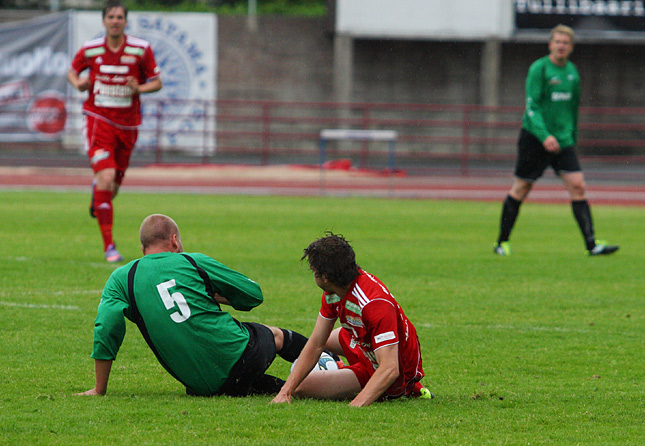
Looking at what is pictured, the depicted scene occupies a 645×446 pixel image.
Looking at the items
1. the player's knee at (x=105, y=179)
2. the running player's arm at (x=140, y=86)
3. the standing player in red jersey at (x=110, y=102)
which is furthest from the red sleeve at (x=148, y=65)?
the player's knee at (x=105, y=179)

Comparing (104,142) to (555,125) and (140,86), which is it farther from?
(555,125)

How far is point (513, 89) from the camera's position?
99.6 ft

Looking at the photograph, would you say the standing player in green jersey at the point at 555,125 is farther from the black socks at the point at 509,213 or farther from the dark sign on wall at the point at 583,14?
the dark sign on wall at the point at 583,14

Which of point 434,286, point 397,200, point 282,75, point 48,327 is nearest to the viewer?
point 48,327

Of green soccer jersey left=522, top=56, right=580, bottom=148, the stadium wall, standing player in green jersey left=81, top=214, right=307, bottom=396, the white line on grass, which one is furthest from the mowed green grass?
the stadium wall

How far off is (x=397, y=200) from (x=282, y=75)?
38.8ft

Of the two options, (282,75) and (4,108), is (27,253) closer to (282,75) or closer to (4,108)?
(4,108)

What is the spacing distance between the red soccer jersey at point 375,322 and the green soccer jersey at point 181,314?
0.42 meters

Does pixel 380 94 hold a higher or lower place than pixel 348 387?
higher

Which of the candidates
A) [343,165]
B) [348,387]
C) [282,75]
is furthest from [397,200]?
[348,387]

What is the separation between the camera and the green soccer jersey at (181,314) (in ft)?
14.1

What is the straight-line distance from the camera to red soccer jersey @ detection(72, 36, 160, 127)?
9414mm

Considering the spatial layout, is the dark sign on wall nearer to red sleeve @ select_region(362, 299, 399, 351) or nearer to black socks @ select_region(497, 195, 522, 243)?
black socks @ select_region(497, 195, 522, 243)

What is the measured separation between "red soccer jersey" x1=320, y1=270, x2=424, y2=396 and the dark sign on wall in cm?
2330
